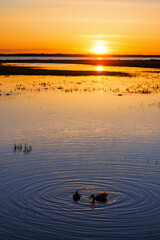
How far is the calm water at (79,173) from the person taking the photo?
955 centimetres

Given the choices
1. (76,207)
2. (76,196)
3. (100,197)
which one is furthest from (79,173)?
(76,207)

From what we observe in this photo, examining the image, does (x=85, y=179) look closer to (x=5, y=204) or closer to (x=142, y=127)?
(x=5, y=204)

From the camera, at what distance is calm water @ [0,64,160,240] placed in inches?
376

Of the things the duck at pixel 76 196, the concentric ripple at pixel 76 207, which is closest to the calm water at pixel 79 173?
the concentric ripple at pixel 76 207

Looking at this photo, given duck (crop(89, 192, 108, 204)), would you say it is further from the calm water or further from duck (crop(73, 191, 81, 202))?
duck (crop(73, 191, 81, 202))

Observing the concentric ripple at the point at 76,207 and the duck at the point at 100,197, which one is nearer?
the concentric ripple at the point at 76,207

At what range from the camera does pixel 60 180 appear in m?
12.7

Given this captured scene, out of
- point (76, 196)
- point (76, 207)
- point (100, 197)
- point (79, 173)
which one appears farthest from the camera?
point (79, 173)

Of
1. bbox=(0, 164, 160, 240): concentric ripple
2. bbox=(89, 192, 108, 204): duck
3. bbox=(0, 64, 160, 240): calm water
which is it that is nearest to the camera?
bbox=(0, 164, 160, 240): concentric ripple

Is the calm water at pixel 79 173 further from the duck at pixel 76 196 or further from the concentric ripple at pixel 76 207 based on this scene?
the duck at pixel 76 196

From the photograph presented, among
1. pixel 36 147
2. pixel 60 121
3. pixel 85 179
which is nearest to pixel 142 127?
pixel 60 121

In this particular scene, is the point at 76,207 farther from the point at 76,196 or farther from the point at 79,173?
the point at 79,173

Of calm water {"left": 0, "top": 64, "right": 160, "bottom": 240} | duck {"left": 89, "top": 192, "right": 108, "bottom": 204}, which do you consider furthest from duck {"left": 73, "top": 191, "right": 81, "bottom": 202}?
duck {"left": 89, "top": 192, "right": 108, "bottom": 204}

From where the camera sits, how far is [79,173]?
1336 cm
